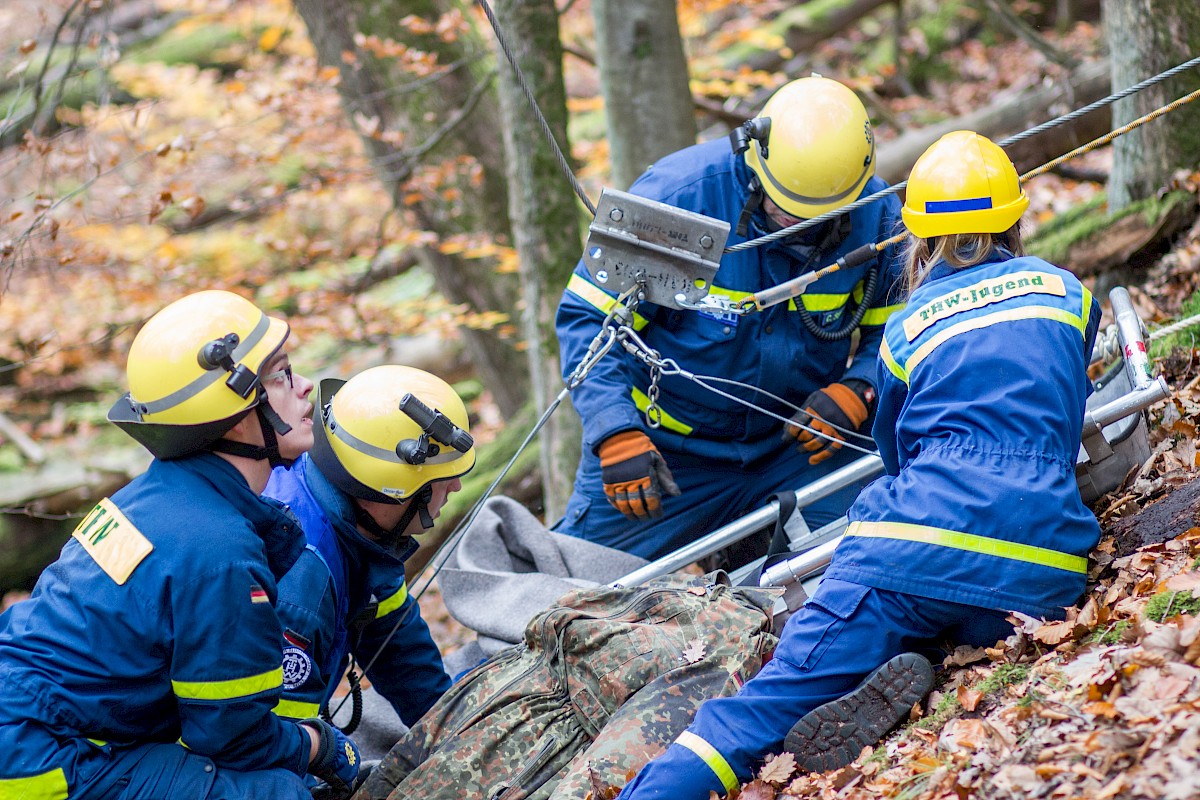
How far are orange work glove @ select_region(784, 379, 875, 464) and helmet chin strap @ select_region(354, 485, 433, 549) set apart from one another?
59.3 inches

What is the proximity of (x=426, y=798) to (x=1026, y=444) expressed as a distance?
2123 millimetres

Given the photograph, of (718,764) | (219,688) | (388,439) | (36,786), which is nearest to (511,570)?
(388,439)

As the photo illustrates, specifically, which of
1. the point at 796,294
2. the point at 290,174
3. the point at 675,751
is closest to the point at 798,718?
the point at 675,751

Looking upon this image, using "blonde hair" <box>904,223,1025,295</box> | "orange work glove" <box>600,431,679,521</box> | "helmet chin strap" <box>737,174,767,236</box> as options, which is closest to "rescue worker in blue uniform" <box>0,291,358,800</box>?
"orange work glove" <box>600,431,679,521</box>

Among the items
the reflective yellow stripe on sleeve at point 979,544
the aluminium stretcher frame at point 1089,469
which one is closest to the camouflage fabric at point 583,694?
the aluminium stretcher frame at point 1089,469

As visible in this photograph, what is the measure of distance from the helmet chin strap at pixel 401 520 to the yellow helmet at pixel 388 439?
46 millimetres

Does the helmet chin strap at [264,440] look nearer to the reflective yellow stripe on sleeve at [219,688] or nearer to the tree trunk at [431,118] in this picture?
the reflective yellow stripe on sleeve at [219,688]

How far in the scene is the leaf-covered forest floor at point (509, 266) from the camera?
2.37 m

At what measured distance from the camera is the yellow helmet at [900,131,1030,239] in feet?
9.80

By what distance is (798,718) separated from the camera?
283 cm

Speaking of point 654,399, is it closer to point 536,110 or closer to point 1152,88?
point 536,110

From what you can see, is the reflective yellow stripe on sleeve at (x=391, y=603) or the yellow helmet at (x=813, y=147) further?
the reflective yellow stripe on sleeve at (x=391, y=603)

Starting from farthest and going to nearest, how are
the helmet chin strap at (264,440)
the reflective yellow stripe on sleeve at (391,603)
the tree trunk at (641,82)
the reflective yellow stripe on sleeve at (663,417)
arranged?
1. the tree trunk at (641,82)
2. the reflective yellow stripe on sleeve at (663,417)
3. the reflective yellow stripe on sleeve at (391,603)
4. the helmet chin strap at (264,440)

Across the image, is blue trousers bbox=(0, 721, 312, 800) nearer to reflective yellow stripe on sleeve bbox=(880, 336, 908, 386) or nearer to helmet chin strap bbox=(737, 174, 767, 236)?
reflective yellow stripe on sleeve bbox=(880, 336, 908, 386)
